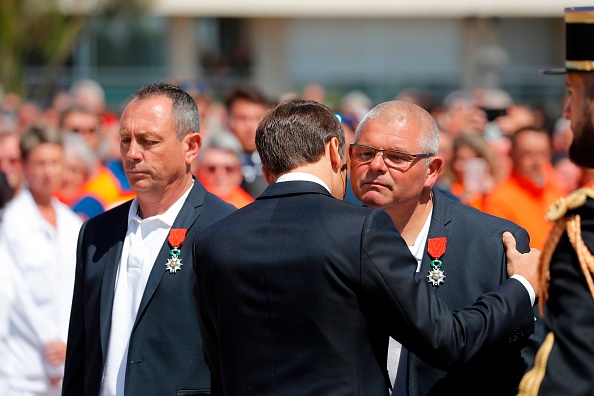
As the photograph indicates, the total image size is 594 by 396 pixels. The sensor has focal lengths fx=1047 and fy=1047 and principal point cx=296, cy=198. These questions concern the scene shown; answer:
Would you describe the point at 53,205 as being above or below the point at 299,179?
below

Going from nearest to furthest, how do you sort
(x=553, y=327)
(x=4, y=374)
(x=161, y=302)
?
(x=553, y=327) → (x=161, y=302) → (x=4, y=374)

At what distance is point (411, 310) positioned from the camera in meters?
3.33

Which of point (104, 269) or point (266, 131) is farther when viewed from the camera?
point (104, 269)

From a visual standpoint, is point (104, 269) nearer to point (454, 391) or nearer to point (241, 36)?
point (454, 391)

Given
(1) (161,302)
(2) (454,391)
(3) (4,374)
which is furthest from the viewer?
(3) (4,374)

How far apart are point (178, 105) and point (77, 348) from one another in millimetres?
1137

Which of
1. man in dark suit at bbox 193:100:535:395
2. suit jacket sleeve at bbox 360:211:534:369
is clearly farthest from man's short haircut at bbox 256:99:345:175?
suit jacket sleeve at bbox 360:211:534:369

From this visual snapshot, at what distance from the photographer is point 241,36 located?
34406 mm

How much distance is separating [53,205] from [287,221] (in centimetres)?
349

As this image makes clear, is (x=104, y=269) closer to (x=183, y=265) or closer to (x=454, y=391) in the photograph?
(x=183, y=265)

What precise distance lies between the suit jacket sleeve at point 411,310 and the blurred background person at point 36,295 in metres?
3.23

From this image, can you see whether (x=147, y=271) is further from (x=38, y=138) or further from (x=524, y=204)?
(x=524, y=204)

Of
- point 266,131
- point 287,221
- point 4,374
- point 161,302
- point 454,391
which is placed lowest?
point 4,374

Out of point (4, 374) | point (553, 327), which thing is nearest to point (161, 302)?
point (553, 327)
